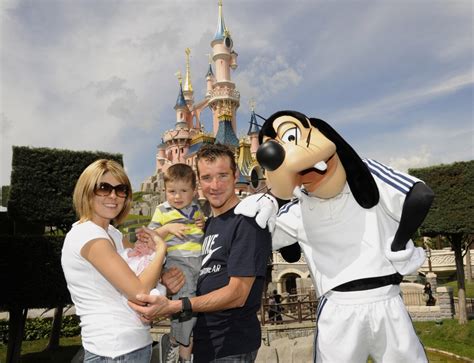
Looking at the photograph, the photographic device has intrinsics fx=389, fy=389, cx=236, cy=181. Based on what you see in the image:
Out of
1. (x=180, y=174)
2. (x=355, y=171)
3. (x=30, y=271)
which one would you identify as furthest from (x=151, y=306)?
(x=30, y=271)

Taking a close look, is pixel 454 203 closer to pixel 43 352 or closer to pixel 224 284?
pixel 224 284

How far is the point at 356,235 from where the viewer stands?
2.55 meters

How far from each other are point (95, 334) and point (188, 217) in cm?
113

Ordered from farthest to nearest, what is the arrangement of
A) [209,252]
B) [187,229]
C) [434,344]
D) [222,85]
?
[222,85] < [434,344] < [187,229] < [209,252]

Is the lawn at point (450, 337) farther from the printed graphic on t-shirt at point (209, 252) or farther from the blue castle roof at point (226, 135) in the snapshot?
the blue castle roof at point (226, 135)

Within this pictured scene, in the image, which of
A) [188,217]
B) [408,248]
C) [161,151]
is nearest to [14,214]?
[188,217]

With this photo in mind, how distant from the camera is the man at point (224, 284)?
7.22ft

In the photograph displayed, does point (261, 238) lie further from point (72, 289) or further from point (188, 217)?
point (72, 289)

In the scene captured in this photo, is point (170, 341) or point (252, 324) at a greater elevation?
point (252, 324)

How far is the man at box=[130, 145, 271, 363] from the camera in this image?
220 centimetres

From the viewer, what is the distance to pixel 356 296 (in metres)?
2.50

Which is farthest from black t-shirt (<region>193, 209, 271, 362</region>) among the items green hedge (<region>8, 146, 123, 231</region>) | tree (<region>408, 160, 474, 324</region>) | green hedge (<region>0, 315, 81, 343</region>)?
green hedge (<region>0, 315, 81, 343</region>)

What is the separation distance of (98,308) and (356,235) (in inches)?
64.5

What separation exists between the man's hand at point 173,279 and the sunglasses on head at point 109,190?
2.02 feet
